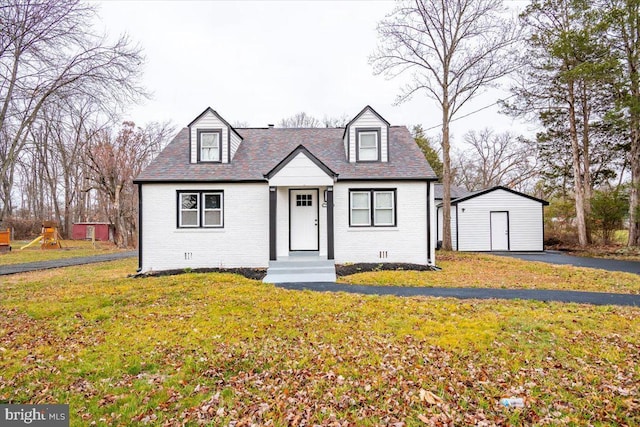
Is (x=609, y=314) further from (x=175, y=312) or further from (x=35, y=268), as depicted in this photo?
(x=35, y=268)

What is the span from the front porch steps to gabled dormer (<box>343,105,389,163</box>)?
179 inches

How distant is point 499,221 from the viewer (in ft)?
63.4

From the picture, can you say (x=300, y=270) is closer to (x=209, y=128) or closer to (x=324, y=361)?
(x=324, y=361)

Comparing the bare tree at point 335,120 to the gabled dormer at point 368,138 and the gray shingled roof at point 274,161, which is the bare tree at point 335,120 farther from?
the gabled dormer at point 368,138

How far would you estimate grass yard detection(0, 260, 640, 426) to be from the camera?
3311mm

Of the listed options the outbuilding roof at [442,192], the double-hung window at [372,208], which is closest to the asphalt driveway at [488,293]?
the double-hung window at [372,208]

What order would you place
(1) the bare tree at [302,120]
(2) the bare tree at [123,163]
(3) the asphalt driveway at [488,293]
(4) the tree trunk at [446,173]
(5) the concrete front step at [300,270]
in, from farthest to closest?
(1) the bare tree at [302,120] → (2) the bare tree at [123,163] → (4) the tree trunk at [446,173] → (5) the concrete front step at [300,270] → (3) the asphalt driveway at [488,293]

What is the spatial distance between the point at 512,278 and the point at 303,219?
712 centimetres

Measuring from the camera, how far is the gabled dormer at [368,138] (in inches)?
509

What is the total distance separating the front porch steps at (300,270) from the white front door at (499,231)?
42.5ft

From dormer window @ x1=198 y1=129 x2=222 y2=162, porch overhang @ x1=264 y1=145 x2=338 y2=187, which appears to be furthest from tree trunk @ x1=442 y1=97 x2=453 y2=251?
dormer window @ x1=198 y1=129 x2=222 y2=162

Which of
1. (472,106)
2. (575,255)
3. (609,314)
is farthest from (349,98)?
(609,314)

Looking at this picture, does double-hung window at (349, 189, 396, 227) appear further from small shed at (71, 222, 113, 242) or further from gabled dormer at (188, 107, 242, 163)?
small shed at (71, 222, 113, 242)

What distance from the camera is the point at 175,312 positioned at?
639cm
